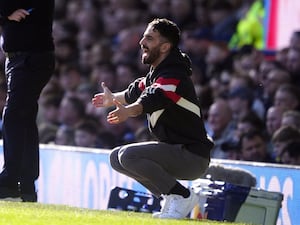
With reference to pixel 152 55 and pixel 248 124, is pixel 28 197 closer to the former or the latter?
pixel 152 55

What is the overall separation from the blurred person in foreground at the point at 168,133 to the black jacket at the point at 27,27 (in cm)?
74

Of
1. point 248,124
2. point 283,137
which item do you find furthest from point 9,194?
point 248,124

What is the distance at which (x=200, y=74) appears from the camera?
16.1m

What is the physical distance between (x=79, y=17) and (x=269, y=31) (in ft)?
14.3

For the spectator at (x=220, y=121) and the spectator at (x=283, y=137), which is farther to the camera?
the spectator at (x=220, y=121)

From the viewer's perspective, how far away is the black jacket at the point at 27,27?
9.41 m

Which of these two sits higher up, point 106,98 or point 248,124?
point 106,98

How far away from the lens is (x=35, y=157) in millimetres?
9539

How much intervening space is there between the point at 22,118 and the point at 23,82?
28 centimetres

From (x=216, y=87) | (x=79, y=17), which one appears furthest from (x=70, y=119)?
(x=79, y=17)

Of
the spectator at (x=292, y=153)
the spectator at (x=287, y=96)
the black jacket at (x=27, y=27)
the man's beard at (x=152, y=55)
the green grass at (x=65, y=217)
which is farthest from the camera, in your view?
the spectator at (x=287, y=96)

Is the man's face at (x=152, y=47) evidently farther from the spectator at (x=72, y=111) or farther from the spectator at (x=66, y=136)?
the spectator at (x=72, y=111)

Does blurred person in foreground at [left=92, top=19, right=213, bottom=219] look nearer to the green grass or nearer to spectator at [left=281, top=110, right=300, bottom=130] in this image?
the green grass

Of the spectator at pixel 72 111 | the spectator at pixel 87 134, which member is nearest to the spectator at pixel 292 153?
the spectator at pixel 87 134
